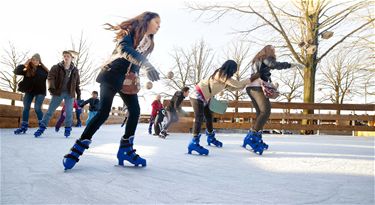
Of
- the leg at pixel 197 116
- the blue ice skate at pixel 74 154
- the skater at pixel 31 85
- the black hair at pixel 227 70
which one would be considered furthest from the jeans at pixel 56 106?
the blue ice skate at pixel 74 154

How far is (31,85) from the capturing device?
6.12 meters

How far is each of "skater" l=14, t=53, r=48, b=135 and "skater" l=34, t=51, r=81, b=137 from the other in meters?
0.56

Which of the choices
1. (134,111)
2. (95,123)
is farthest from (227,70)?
(95,123)

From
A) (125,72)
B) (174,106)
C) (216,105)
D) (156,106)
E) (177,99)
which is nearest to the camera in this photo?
(125,72)

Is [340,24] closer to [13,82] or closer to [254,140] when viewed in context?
[254,140]

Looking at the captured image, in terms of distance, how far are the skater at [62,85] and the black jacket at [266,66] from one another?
143 inches

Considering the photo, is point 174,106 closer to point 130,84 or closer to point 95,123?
point 130,84

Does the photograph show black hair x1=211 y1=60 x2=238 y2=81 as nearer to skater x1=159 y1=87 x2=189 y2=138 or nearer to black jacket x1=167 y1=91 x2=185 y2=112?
skater x1=159 y1=87 x2=189 y2=138

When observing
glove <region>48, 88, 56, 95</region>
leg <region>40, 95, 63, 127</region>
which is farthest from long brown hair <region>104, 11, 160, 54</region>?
leg <region>40, 95, 63, 127</region>

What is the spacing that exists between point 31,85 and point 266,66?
4.67 metres

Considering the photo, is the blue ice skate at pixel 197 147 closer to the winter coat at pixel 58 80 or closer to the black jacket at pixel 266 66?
the black jacket at pixel 266 66

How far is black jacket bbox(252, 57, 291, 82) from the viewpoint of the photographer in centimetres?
423

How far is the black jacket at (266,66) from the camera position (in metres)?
4.23

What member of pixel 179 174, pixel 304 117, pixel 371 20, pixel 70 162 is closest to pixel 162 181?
pixel 179 174
